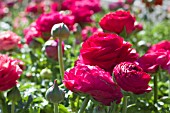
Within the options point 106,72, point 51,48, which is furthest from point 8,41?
point 106,72

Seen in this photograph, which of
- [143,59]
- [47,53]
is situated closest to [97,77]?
[143,59]

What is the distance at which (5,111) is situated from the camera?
1.36 m

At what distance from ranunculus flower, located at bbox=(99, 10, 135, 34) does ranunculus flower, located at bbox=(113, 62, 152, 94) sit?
1.27 feet

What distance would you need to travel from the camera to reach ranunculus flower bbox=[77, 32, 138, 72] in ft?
3.53

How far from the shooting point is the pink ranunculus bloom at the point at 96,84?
1.00 meters

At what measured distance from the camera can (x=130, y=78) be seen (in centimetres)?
99

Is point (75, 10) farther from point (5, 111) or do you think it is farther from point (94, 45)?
point (94, 45)

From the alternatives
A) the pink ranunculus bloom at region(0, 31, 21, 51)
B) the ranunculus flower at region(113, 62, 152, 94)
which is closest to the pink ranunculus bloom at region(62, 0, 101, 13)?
the pink ranunculus bloom at region(0, 31, 21, 51)

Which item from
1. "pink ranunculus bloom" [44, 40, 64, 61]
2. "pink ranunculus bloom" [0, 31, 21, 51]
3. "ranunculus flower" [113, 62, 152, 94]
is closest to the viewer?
"ranunculus flower" [113, 62, 152, 94]

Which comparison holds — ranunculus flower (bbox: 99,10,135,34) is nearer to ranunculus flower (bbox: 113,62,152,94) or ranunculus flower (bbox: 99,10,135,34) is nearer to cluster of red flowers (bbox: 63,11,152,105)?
cluster of red flowers (bbox: 63,11,152,105)

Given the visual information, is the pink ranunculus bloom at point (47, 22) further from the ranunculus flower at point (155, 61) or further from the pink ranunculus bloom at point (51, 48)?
the ranunculus flower at point (155, 61)

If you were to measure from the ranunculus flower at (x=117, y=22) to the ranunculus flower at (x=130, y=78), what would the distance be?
39 centimetres

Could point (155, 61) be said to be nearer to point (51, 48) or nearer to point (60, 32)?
point (60, 32)

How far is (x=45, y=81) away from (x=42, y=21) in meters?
0.24
